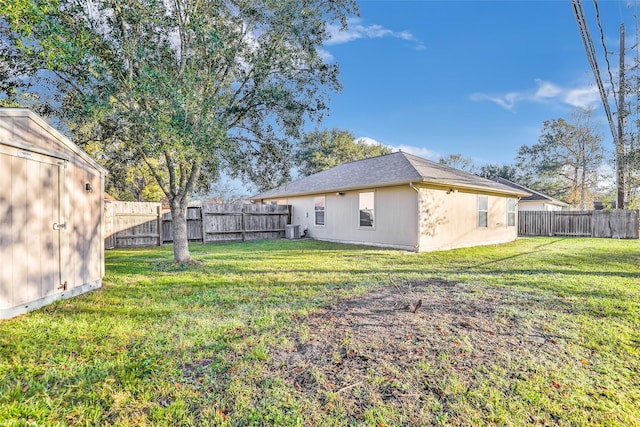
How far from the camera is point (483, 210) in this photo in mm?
12375

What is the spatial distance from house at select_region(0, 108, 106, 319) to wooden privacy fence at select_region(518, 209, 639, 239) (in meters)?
20.6

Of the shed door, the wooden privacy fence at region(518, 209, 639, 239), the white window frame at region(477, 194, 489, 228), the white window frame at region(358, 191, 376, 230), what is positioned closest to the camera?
the shed door

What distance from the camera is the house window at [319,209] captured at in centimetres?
1398

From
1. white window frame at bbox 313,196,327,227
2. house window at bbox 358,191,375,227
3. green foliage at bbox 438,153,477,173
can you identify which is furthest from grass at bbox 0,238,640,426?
green foliage at bbox 438,153,477,173

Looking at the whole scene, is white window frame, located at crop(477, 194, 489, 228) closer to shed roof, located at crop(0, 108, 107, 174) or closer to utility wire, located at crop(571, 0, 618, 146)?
utility wire, located at crop(571, 0, 618, 146)

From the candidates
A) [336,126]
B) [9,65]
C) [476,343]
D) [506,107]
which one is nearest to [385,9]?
[9,65]

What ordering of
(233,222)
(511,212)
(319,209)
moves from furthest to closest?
(319,209), (511,212), (233,222)

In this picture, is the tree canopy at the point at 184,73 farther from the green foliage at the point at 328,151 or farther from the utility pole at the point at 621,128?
the green foliage at the point at 328,151

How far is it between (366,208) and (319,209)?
3053 millimetres

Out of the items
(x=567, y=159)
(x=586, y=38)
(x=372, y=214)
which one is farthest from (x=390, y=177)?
(x=567, y=159)

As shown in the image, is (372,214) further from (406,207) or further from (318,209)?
(318,209)

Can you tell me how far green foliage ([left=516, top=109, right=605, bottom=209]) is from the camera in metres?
25.3

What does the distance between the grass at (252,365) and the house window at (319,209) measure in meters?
8.54

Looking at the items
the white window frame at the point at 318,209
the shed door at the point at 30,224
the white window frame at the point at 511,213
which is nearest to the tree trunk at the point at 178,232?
the shed door at the point at 30,224
